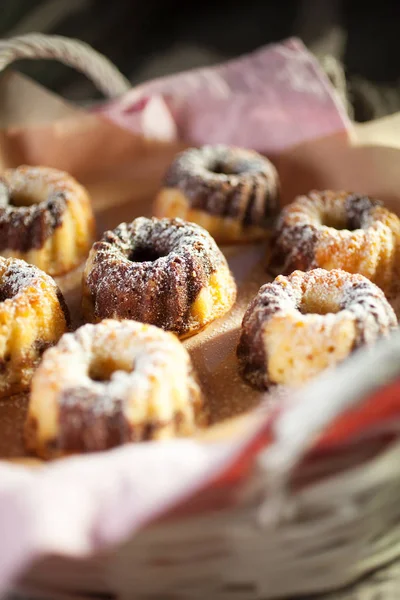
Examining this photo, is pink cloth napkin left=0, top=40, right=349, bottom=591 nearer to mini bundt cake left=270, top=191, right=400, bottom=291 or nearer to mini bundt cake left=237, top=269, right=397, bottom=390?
mini bundt cake left=237, top=269, right=397, bottom=390

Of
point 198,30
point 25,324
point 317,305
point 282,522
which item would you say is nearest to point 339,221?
point 317,305

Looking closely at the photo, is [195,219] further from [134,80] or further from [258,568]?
[134,80]

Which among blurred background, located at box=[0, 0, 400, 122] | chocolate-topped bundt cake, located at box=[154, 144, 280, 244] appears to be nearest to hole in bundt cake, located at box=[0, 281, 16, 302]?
chocolate-topped bundt cake, located at box=[154, 144, 280, 244]

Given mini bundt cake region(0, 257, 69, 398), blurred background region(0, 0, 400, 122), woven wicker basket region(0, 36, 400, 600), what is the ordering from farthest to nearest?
blurred background region(0, 0, 400, 122), mini bundt cake region(0, 257, 69, 398), woven wicker basket region(0, 36, 400, 600)

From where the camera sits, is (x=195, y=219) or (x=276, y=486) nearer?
(x=276, y=486)

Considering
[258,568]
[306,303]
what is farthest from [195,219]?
[258,568]
